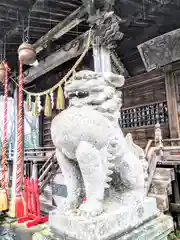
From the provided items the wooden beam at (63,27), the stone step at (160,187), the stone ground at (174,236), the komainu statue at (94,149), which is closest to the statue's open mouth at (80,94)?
the komainu statue at (94,149)

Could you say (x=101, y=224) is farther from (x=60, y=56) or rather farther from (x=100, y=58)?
(x=60, y=56)

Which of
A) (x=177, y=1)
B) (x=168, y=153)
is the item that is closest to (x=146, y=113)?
(x=168, y=153)

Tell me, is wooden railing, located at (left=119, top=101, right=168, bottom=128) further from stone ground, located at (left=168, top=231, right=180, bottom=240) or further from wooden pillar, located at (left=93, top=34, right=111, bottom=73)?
wooden pillar, located at (left=93, top=34, right=111, bottom=73)


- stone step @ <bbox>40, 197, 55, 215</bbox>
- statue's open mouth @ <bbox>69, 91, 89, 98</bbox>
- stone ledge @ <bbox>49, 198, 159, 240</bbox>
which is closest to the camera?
stone ledge @ <bbox>49, 198, 159, 240</bbox>

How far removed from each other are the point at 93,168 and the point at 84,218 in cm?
31

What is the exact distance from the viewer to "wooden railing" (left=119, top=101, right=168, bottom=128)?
6141 mm

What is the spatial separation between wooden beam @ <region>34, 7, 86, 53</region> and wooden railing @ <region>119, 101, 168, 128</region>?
382 cm

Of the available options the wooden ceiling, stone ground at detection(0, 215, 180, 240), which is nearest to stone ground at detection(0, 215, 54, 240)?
stone ground at detection(0, 215, 180, 240)

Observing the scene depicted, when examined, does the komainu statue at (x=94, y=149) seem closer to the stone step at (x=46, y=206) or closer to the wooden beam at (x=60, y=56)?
the wooden beam at (x=60, y=56)

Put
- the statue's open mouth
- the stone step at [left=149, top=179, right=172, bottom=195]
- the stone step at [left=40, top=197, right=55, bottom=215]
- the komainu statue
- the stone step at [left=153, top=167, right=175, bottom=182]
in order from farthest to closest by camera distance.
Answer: the stone step at [left=40, top=197, right=55, bottom=215], the stone step at [left=153, top=167, right=175, bottom=182], the stone step at [left=149, top=179, right=172, bottom=195], the statue's open mouth, the komainu statue

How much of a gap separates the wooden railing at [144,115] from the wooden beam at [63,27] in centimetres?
382

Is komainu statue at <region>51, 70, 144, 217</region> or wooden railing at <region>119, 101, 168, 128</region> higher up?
wooden railing at <region>119, 101, 168, 128</region>

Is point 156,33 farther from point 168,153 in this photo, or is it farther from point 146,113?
point 168,153

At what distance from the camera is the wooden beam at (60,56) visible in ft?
12.0
